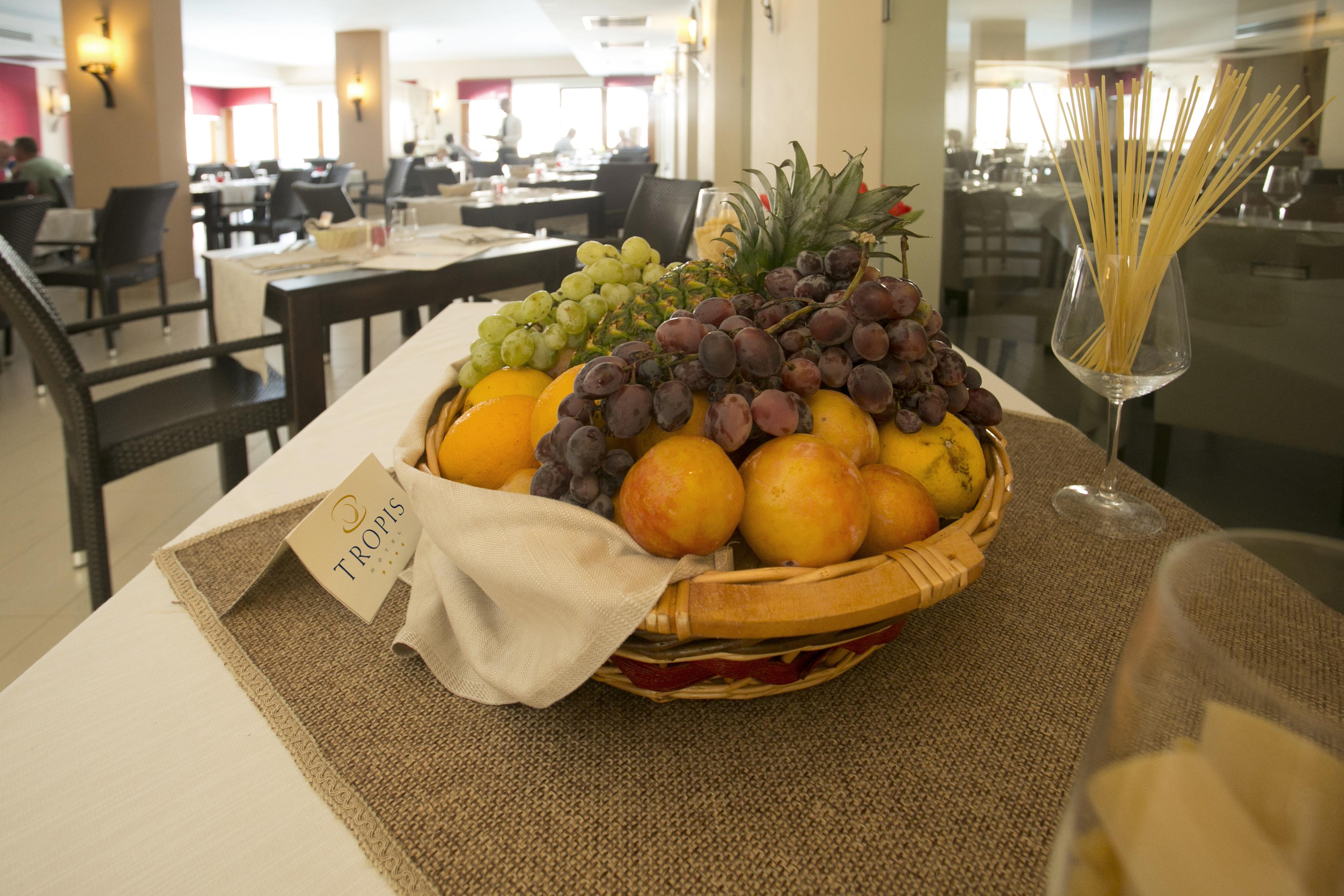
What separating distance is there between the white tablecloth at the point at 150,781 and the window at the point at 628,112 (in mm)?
17785

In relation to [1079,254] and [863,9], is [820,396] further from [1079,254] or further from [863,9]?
[863,9]

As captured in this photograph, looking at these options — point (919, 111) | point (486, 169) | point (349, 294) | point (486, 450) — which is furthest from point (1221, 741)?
point (486, 169)

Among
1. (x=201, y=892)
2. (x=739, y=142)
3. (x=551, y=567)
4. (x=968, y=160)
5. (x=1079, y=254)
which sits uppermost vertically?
(x=739, y=142)

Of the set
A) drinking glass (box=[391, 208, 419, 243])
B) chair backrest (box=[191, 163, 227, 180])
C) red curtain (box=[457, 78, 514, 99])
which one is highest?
red curtain (box=[457, 78, 514, 99])

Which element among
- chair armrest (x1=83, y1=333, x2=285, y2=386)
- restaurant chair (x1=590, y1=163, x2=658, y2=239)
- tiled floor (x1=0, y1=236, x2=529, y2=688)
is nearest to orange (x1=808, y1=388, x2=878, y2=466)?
tiled floor (x1=0, y1=236, x2=529, y2=688)

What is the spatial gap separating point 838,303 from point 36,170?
25.7ft

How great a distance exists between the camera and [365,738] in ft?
1.37

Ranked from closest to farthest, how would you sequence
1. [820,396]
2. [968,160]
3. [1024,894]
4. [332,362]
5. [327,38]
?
[1024,894] → [820,396] → [968,160] → [332,362] → [327,38]

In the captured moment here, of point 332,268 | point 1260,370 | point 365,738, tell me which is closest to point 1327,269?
point 1260,370

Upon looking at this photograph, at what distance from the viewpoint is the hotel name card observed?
1.69 ft

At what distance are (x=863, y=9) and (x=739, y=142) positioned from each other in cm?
397

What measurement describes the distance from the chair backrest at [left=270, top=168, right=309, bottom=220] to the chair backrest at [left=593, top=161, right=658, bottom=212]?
2740 mm

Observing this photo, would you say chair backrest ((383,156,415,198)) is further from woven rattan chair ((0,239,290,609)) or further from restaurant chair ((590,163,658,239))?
woven rattan chair ((0,239,290,609))

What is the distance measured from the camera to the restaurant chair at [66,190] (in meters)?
5.86
